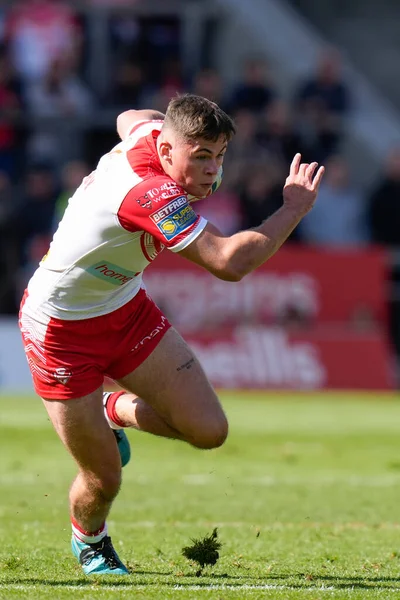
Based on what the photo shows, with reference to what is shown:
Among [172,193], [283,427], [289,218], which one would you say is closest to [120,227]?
[172,193]

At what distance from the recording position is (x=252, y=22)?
80.2ft

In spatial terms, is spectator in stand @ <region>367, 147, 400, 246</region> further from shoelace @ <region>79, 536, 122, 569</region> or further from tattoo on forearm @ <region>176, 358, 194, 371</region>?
shoelace @ <region>79, 536, 122, 569</region>

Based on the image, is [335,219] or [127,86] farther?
[127,86]

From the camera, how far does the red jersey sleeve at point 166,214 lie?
20.1 feet

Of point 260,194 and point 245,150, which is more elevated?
point 245,150

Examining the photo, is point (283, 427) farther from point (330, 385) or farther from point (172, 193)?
point (172, 193)

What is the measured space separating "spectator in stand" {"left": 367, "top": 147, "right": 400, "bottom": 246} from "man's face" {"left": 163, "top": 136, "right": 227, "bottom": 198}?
1345cm

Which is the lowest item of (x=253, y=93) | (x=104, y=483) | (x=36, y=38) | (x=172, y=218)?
(x=104, y=483)

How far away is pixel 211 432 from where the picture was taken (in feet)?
22.0

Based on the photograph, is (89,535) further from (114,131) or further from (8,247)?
(114,131)

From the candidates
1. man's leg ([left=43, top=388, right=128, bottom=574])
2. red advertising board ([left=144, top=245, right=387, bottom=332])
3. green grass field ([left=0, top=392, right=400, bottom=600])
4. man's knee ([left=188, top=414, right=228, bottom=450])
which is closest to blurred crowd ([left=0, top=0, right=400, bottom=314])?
red advertising board ([left=144, top=245, right=387, bottom=332])

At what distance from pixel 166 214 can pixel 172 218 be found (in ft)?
0.12

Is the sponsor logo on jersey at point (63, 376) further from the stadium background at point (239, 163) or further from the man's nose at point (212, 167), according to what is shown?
the stadium background at point (239, 163)

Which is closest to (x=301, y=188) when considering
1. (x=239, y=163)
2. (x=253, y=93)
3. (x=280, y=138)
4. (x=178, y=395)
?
(x=178, y=395)
